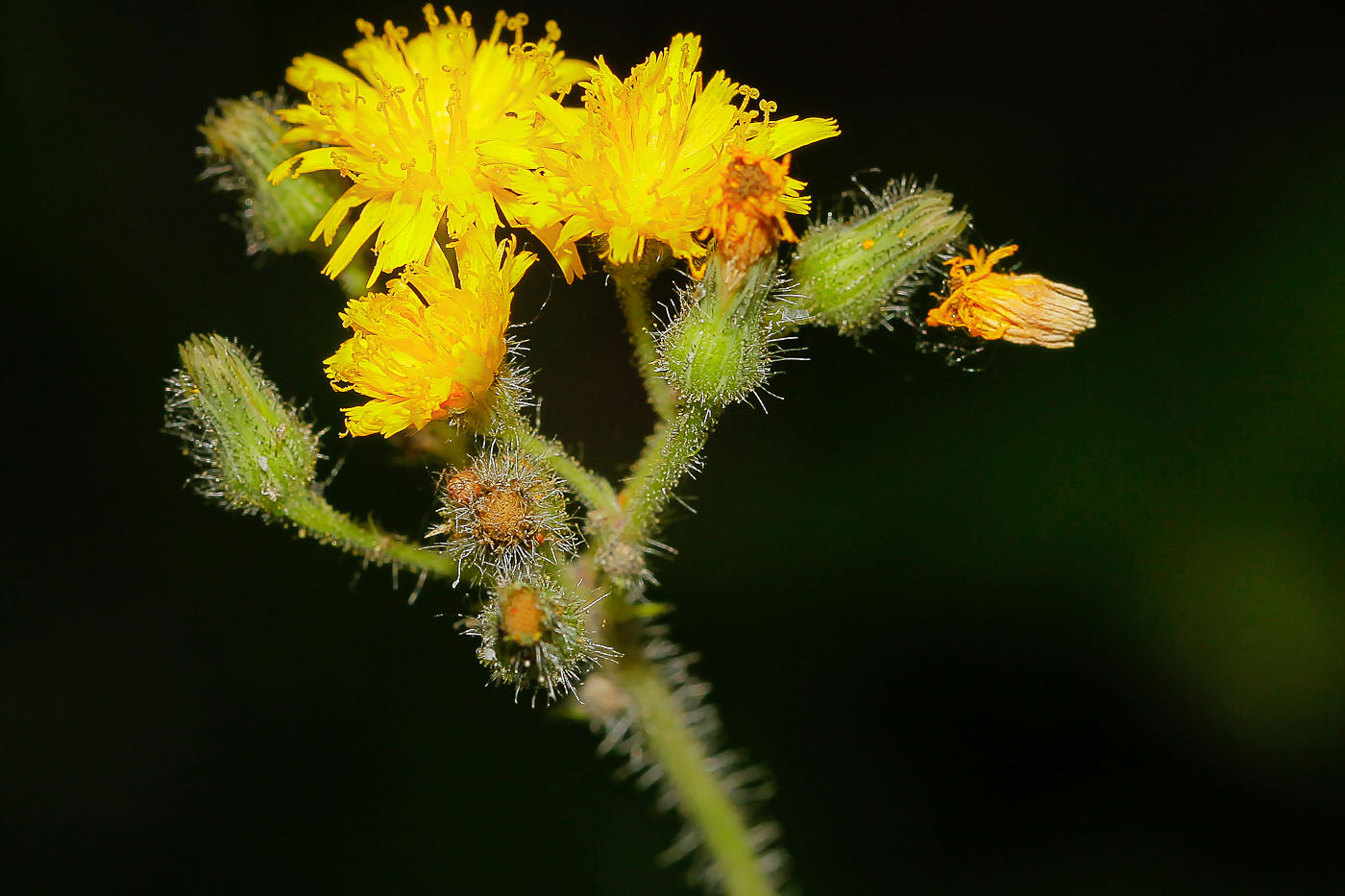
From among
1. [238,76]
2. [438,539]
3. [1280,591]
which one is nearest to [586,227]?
[438,539]

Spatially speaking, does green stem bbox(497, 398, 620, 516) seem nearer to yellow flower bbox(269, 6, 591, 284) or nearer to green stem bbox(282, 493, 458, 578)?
green stem bbox(282, 493, 458, 578)

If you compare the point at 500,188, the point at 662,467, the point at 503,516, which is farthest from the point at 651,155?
the point at 503,516

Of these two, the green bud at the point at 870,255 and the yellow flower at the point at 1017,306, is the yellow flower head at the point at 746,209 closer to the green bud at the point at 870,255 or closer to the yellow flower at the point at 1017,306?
the green bud at the point at 870,255

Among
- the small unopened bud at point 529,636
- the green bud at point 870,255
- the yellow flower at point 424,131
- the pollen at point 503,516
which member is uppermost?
the yellow flower at point 424,131

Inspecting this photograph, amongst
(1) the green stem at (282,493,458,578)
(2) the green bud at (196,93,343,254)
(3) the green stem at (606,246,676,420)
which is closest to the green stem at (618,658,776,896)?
(1) the green stem at (282,493,458,578)

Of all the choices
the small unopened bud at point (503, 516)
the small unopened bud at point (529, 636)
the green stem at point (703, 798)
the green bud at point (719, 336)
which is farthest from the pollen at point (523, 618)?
the green stem at point (703, 798)
